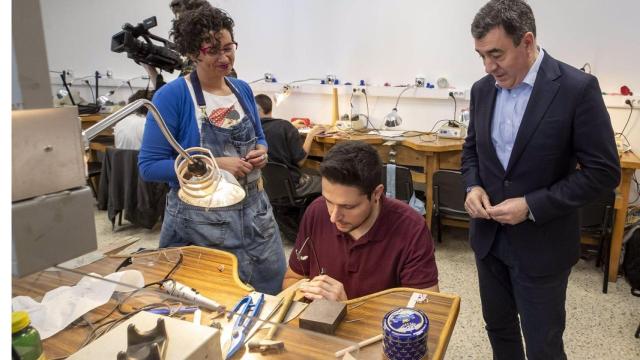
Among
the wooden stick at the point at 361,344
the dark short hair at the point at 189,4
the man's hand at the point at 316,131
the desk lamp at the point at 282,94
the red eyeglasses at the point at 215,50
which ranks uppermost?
the dark short hair at the point at 189,4

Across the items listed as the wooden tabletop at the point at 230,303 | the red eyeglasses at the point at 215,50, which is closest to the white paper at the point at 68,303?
the wooden tabletop at the point at 230,303

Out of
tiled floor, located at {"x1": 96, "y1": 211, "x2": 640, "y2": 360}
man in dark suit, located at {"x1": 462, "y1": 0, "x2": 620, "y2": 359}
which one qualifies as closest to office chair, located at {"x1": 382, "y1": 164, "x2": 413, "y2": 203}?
tiled floor, located at {"x1": 96, "y1": 211, "x2": 640, "y2": 360}

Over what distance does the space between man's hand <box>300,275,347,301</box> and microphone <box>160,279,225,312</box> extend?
225 millimetres

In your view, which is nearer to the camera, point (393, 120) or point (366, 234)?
point (366, 234)

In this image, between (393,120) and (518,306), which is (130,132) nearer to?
(393,120)

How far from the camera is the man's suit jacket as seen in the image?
1.40m

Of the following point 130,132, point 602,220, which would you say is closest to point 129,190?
point 130,132

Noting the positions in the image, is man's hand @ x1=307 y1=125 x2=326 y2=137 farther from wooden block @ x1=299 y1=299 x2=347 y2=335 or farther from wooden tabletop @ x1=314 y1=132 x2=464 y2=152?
wooden block @ x1=299 y1=299 x2=347 y2=335

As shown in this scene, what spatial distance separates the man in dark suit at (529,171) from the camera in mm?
1401

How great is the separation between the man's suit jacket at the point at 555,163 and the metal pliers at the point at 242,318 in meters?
0.87

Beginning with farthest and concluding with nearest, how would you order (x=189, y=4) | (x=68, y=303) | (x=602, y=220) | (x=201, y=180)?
(x=602, y=220)
(x=189, y=4)
(x=68, y=303)
(x=201, y=180)

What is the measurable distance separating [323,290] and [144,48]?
1.52m

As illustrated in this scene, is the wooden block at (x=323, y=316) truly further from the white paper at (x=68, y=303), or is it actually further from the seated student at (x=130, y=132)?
the seated student at (x=130, y=132)

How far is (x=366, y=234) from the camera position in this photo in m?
1.45
